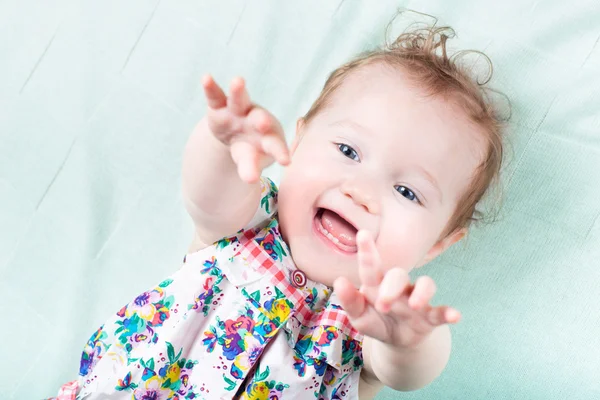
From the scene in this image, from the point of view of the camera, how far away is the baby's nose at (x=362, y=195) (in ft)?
3.52

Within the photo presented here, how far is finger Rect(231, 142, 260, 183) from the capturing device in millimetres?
865

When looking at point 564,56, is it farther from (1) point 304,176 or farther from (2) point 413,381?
(2) point 413,381

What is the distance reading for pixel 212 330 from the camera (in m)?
1.13

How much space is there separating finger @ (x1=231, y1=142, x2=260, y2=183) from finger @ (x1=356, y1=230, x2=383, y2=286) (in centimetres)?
13

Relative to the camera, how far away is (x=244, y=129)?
3.03 ft

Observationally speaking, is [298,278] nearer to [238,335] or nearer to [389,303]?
[238,335]

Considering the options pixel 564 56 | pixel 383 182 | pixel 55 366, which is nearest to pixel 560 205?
pixel 564 56

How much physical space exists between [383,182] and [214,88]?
31 centimetres

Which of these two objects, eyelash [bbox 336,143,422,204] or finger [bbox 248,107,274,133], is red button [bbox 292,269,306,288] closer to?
eyelash [bbox 336,143,422,204]

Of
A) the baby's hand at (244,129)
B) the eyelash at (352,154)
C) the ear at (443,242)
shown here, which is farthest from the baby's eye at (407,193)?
the baby's hand at (244,129)

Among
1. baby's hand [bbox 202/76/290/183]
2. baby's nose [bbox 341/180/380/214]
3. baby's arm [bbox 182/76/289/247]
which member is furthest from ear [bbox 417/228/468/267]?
baby's hand [bbox 202/76/290/183]

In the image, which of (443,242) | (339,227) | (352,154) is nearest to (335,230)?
(339,227)

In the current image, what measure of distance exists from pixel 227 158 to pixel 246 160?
0.38 ft

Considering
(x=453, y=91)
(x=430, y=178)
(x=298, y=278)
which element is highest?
(x=453, y=91)
